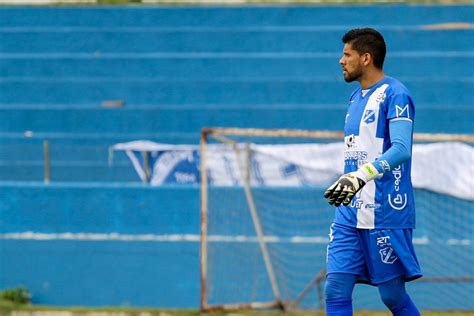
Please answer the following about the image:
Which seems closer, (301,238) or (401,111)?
(401,111)

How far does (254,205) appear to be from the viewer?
1225 cm

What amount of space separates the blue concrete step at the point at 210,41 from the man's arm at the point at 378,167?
14162mm

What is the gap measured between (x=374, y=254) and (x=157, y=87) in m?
14.0

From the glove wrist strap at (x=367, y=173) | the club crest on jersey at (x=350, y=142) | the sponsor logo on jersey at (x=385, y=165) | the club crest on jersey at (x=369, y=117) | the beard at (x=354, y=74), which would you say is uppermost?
the beard at (x=354, y=74)

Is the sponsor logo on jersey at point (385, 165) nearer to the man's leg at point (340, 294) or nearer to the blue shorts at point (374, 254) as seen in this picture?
the blue shorts at point (374, 254)

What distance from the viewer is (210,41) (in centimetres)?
2064

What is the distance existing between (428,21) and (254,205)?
9399mm

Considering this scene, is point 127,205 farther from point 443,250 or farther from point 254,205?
point 443,250

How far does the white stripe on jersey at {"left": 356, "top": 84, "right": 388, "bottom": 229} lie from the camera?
6.04 m

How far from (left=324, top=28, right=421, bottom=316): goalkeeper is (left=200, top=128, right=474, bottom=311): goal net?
15.8ft

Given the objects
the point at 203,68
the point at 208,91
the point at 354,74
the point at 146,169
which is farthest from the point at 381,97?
the point at 203,68

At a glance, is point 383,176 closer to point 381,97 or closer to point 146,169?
point 381,97

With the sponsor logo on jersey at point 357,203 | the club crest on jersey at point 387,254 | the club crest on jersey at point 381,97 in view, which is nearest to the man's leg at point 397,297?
the club crest on jersey at point 387,254

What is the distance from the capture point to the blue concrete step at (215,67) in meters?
19.4
